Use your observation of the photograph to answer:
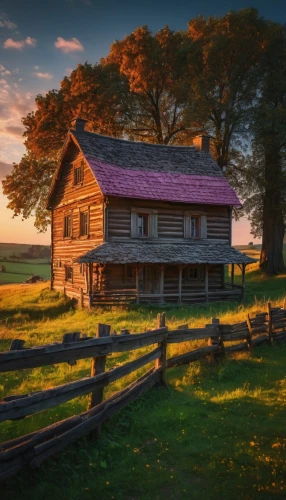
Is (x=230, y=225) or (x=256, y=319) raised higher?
(x=230, y=225)

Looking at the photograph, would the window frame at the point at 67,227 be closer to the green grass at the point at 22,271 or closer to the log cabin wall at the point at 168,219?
the log cabin wall at the point at 168,219

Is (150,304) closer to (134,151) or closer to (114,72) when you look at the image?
(134,151)

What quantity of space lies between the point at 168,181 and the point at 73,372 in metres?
19.8

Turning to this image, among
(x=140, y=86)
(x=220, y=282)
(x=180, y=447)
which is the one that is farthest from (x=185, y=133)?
(x=180, y=447)

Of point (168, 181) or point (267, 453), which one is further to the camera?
point (168, 181)

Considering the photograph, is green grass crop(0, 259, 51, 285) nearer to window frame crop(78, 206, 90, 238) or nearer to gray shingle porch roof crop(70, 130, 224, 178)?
window frame crop(78, 206, 90, 238)

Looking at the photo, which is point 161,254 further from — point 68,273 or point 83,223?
point 68,273

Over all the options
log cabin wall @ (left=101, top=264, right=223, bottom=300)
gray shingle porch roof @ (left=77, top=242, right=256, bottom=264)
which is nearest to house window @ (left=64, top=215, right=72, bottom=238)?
log cabin wall @ (left=101, top=264, right=223, bottom=300)

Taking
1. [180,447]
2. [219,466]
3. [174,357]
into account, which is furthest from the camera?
[174,357]

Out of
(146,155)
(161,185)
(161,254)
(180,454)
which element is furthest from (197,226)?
(180,454)

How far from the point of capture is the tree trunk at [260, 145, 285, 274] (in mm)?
36938

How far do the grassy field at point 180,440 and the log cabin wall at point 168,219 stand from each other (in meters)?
15.2

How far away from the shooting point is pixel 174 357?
1090 centimetres

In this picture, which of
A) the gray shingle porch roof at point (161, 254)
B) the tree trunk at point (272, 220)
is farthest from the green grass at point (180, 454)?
the tree trunk at point (272, 220)
